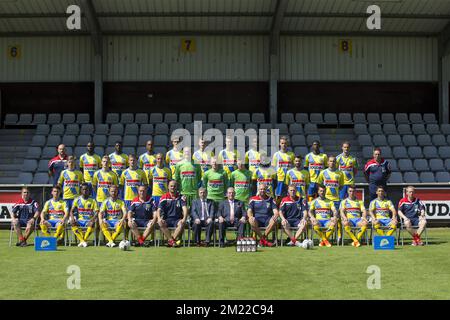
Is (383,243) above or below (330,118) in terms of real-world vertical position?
below

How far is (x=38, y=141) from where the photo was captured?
84.0 feet

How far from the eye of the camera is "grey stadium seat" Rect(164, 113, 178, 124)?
27.1m

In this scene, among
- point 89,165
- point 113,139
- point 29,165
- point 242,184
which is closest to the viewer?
point 242,184

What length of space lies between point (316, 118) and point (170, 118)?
5798 mm

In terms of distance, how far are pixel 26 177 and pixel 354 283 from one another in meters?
15.6

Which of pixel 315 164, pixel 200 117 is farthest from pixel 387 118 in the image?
pixel 315 164

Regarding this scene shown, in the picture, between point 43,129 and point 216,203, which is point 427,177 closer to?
point 216,203

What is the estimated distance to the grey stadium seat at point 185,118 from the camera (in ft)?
88.2

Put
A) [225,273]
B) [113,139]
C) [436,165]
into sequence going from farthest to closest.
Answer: [113,139] < [436,165] < [225,273]

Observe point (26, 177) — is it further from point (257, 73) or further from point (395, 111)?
point (395, 111)

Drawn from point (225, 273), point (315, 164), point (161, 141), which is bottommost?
point (225, 273)

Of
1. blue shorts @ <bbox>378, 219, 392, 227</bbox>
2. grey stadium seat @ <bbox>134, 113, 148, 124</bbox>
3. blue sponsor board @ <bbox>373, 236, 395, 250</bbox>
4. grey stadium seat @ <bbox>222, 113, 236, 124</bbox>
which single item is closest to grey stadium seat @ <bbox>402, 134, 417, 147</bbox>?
grey stadium seat @ <bbox>222, 113, 236, 124</bbox>

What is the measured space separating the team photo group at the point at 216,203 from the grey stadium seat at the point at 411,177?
238 inches

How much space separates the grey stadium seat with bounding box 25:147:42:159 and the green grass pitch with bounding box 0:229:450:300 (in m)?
9.96
